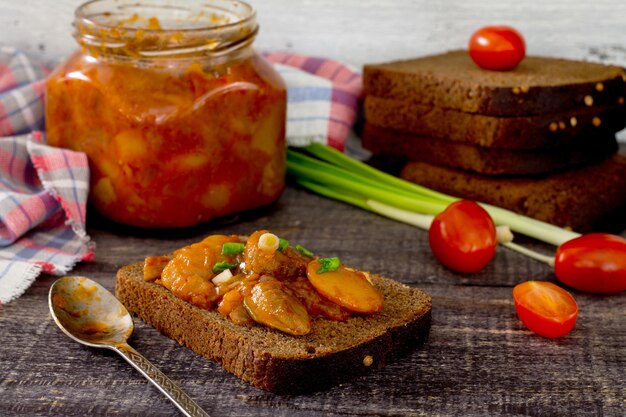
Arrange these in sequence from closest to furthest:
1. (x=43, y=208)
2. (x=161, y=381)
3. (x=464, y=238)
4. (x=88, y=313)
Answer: (x=161, y=381) → (x=88, y=313) → (x=464, y=238) → (x=43, y=208)

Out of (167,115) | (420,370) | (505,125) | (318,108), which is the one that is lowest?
(318,108)

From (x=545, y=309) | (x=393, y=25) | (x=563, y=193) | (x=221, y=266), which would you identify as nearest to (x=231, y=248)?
(x=221, y=266)

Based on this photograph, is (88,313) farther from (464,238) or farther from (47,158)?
(464,238)

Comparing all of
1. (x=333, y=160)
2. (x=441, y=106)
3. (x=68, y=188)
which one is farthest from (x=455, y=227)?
(x=68, y=188)

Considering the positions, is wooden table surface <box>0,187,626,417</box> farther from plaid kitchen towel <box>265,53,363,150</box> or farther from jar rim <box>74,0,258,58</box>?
plaid kitchen towel <box>265,53,363,150</box>

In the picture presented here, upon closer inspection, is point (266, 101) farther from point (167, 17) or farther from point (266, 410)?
point (266, 410)

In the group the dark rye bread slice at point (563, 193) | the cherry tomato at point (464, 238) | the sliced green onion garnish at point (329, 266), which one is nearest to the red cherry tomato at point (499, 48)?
the dark rye bread slice at point (563, 193)

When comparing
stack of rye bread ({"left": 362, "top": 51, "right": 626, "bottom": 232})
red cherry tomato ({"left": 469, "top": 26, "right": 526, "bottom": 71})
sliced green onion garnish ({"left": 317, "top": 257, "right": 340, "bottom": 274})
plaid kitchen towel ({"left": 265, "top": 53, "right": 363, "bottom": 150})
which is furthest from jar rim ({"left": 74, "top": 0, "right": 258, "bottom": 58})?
sliced green onion garnish ({"left": 317, "top": 257, "right": 340, "bottom": 274})
